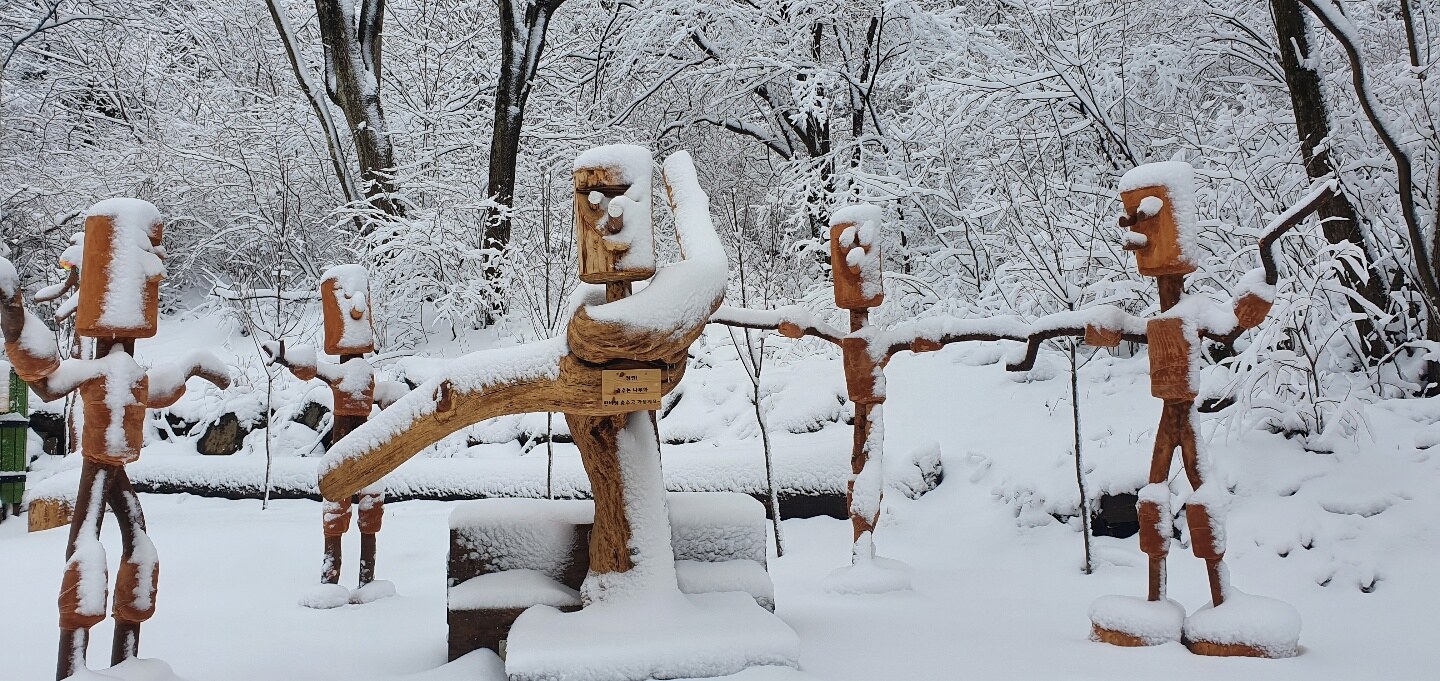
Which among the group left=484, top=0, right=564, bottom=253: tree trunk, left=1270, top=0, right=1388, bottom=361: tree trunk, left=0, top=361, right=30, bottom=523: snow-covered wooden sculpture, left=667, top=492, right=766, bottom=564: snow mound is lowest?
left=667, top=492, right=766, bottom=564: snow mound

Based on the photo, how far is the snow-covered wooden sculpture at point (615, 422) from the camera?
2.44m

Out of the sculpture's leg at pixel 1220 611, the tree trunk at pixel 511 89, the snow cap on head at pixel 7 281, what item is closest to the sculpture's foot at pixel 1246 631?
the sculpture's leg at pixel 1220 611

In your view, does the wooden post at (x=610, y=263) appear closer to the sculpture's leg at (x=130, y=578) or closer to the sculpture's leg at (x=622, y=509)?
the sculpture's leg at (x=622, y=509)

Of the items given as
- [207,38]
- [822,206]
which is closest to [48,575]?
[822,206]

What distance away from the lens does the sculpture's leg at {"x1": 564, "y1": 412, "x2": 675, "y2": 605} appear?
109 inches

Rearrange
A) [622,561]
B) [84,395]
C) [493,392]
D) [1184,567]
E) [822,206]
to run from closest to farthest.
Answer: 1. [84,395]
2. [493,392]
3. [622,561]
4. [1184,567]
5. [822,206]

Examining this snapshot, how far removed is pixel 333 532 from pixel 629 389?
1924 mm

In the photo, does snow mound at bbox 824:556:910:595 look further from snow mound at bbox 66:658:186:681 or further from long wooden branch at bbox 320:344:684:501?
snow mound at bbox 66:658:186:681

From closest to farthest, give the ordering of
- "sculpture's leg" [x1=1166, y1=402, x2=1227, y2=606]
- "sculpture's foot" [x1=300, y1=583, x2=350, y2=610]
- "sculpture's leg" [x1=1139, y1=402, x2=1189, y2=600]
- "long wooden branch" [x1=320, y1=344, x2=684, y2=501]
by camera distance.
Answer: "long wooden branch" [x1=320, y1=344, x2=684, y2=501] < "sculpture's leg" [x1=1166, y1=402, x2=1227, y2=606] < "sculpture's leg" [x1=1139, y1=402, x2=1189, y2=600] < "sculpture's foot" [x1=300, y1=583, x2=350, y2=610]

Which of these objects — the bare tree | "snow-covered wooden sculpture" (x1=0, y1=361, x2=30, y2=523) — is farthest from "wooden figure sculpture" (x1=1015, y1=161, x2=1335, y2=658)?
the bare tree

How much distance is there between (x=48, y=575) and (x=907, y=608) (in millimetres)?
4179

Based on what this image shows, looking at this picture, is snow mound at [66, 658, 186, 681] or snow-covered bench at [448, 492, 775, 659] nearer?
snow mound at [66, 658, 186, 681]

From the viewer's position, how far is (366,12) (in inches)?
349

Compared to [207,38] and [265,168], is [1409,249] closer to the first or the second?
[265,168]
